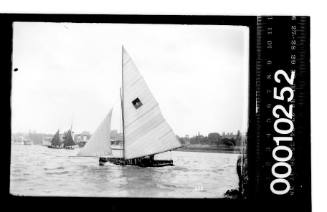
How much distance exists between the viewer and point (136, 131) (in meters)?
1.95

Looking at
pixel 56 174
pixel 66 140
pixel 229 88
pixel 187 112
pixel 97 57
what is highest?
pixel 97 57

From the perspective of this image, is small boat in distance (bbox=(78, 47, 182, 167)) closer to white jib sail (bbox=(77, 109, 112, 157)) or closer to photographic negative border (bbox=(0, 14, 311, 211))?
white jib sail (bbox=(77, 109, 112, 157))

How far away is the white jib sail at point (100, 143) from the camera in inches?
73.8

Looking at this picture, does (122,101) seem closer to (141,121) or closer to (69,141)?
(141,121)

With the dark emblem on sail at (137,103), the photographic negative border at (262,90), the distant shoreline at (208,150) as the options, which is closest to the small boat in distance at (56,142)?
the photographic negative border at (262,90)

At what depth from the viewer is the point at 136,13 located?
184 centimetres

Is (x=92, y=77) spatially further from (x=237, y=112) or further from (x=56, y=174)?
(x=237, y=112)

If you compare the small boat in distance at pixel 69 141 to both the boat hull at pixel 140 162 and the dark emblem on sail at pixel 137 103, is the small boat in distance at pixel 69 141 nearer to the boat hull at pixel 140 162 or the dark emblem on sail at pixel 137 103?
the boat hull at pixel 140 162

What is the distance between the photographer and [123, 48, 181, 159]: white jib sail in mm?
1905

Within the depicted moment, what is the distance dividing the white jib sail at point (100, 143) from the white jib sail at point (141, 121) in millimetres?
90

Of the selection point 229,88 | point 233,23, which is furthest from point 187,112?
point 233,23

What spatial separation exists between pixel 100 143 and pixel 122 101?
0.23 metres

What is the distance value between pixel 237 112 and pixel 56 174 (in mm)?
930

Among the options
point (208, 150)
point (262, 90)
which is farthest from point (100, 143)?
point (262, 90)
